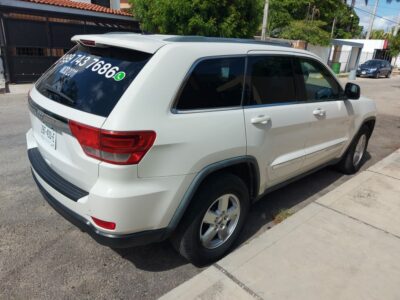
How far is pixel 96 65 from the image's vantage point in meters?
2.57

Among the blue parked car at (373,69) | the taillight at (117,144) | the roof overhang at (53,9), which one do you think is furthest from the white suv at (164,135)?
the blue parked car at (373,69)

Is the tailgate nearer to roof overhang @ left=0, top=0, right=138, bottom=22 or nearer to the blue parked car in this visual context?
roof overhang @ left=0, top=0, right=138, bottom=22

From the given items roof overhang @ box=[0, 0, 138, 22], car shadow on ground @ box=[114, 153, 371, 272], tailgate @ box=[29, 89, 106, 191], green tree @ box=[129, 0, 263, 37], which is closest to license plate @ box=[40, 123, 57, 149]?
tailgate @ box=[29, 89, 106, 191]

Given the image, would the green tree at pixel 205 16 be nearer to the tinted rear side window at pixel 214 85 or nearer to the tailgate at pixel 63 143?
the tinted rear side window at pixel 214 85

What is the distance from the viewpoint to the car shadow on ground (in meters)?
2.98

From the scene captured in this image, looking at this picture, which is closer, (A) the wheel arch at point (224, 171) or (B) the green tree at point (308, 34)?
(A) the wheel arch at point (224, 171)

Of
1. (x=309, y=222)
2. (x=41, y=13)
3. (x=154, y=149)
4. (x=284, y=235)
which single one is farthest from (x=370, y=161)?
(x=41, y=13)

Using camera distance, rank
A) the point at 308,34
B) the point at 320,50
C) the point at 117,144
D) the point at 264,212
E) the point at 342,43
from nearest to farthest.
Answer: the point at 117,144 → the point at 264,212 → the point at 308,34 → the point at 320,50 → the point at 342,43

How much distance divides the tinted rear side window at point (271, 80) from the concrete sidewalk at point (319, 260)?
49.8 inches

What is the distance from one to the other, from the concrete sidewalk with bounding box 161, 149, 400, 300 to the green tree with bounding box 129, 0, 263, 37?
1077 centimetres

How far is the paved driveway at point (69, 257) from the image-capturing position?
8.55ft

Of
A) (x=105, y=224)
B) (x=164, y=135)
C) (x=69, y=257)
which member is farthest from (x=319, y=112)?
(x=69, y=257)

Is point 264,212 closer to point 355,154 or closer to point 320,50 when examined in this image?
point 355,154

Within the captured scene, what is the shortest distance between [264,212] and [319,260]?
3.35 ft
